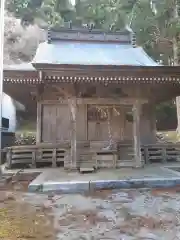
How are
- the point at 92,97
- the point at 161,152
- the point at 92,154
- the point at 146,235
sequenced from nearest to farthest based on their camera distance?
the point at 146,235 → the point at 92,97 → the point at 92,154 → the point at 161,152

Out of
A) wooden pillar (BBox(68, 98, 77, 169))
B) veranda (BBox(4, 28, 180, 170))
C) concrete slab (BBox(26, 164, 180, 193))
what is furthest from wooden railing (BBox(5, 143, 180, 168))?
concrete slab (BBox(26, 164, 180, 193))

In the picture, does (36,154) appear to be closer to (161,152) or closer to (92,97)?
(92,97)

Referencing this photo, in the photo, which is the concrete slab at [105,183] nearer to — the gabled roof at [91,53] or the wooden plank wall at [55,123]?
the wooden plank wall at [55,123]

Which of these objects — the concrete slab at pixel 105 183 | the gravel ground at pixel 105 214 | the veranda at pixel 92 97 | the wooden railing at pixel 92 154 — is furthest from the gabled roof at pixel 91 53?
the gravel ground at pixel 105 214

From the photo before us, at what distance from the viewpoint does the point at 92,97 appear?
362 inches

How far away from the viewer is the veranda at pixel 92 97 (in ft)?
27.0

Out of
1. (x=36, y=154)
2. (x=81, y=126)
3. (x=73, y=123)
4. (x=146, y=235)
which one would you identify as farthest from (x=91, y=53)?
(x=146, y=235)

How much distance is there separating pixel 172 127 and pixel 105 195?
17.8 metres

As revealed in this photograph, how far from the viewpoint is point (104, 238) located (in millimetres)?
3480

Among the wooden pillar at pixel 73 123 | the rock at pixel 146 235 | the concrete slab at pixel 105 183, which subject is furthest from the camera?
the wooden pillar at pixel 73 123

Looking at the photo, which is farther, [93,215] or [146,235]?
[93,215]

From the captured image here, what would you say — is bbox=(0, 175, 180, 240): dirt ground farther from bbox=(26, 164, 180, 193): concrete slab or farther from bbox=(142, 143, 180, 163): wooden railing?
bbox=(142, 143, 180, 163): wooden railing

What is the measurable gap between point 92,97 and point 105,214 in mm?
5222

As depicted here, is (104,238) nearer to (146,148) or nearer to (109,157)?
(109,157)
